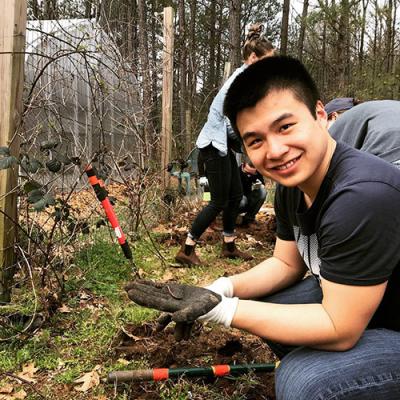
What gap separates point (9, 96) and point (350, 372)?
7.06 feet

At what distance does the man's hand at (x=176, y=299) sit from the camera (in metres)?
1.34

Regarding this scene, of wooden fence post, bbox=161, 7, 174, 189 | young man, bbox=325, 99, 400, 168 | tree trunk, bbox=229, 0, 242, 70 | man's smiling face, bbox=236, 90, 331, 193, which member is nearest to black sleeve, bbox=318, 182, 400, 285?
man's smiling face, bbox=236, 90, 331, 193

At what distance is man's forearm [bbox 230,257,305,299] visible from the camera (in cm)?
174

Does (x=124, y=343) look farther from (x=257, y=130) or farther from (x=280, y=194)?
(x=257, y=130)

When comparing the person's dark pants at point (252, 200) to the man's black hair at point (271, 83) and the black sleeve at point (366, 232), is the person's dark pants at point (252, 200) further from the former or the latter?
the black sleeve at point (366, 232)

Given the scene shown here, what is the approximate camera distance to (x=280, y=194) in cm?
171

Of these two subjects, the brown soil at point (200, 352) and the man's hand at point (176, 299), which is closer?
the man's hand at point (176, 299)

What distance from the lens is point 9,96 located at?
92.2 inches

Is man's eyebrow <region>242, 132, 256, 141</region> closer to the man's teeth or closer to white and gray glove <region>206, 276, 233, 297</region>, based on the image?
the man's teeth

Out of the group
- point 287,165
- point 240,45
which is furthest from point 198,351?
point 240,45

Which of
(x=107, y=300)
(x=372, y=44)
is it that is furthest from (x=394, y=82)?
(x=107, y=300)

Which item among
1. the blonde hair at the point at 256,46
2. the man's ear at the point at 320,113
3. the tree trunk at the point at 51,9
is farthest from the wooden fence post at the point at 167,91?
the man's ear at the point at 320,113

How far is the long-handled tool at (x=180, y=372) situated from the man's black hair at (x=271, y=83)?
1.16 meters

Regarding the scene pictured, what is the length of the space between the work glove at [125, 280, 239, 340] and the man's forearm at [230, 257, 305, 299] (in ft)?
1.03
